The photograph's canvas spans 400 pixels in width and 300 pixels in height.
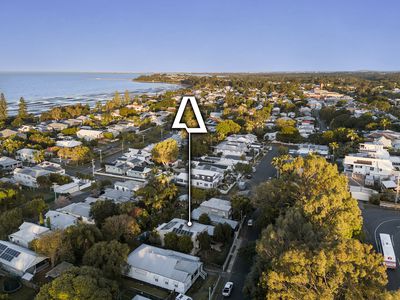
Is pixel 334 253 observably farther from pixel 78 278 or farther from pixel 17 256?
pixel 17 256

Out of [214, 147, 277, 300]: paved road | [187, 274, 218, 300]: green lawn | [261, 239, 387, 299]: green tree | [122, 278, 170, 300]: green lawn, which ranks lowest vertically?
[122, 278, 170, 300]: green lawn

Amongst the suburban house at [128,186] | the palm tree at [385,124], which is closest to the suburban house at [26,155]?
the suburban house at [128,186]

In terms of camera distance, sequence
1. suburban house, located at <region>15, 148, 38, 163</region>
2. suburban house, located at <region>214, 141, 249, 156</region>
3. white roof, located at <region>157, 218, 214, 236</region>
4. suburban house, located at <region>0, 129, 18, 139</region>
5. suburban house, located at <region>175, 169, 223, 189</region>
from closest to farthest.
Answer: white roof, located at <region>157, 218, 214, 236</region>, suburban house, located at <region>175, 169, 223, 189</region>, suburban house, located at <region>15, 148, 38, 163</region>, suburban house, located at <region>214, 141, 249, 156</region>, suburban house, located at <region>0, 129, 18, 139</region>

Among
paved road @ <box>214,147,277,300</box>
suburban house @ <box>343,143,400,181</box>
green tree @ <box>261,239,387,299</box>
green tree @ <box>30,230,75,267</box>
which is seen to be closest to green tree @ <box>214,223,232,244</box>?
paved road @ <box>214,147,277,300</box>

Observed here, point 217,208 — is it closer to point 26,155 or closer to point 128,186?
point 128,186

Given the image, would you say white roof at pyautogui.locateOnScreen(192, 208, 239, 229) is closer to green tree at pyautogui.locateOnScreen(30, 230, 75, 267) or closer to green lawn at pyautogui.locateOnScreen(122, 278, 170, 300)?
green lawn at pyautogui.locateOnScreen(122, 278, 170, 300)

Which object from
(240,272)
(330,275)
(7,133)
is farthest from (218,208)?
(7,133)
